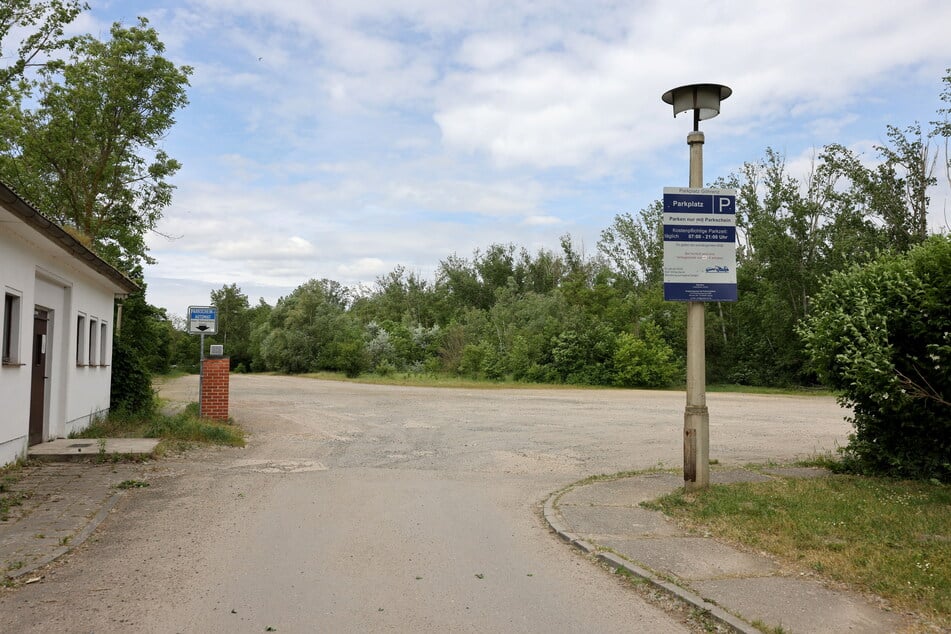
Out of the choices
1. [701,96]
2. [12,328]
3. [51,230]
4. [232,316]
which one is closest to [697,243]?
[701,96]

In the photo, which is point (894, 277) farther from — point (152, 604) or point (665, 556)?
point (152, 604)

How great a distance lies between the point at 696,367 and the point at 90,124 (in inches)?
742

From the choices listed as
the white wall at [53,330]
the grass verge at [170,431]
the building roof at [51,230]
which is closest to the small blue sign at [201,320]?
the white wall at [53,330]

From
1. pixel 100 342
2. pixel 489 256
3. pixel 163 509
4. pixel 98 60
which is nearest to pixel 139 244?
pixel 98 60

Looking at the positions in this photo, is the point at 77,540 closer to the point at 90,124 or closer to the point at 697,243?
the point at 697,243

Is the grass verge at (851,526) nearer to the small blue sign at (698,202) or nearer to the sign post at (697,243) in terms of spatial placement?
the sign post at (697,243)

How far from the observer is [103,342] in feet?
57.1

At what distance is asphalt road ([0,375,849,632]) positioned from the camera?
490cm

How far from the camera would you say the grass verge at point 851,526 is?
538 centimetres

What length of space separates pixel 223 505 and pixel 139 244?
1664cm

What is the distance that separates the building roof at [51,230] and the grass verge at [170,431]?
3.06 metres

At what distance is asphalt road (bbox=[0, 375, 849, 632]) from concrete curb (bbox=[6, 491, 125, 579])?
0.11 m

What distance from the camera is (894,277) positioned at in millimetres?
9273

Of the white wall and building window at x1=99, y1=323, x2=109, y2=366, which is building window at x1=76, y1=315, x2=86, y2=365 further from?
building window at x1=99, y1=323, x2=109, y2=366
